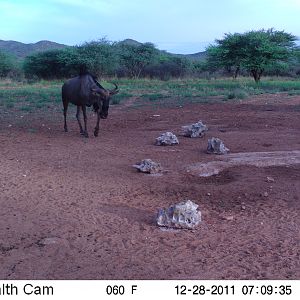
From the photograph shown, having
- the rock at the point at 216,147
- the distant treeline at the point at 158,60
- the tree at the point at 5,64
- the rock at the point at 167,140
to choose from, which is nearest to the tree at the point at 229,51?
the distant treeline at the point at 158,60

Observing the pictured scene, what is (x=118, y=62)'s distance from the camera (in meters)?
47.5

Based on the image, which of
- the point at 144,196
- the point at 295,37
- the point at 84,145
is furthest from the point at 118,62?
the point at 144,196

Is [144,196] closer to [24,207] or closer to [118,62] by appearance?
[24,207]

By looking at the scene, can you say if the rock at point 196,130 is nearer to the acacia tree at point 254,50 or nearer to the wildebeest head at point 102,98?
the wildebeest head at point 102,98

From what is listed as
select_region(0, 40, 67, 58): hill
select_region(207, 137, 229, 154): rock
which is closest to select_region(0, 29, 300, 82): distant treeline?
select_region(207, 137, 229, 154): rock

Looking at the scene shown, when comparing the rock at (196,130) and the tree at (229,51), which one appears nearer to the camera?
the rock at (196,130)

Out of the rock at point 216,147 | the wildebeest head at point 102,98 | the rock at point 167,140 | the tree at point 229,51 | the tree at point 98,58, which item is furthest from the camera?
the tree at point 98,58

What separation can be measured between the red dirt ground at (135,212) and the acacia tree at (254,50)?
26.6 metres

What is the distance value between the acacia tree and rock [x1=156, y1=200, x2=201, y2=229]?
106 feet

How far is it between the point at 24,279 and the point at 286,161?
17.7ft

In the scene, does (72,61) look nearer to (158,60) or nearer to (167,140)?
(158,60)

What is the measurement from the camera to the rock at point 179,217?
18.0 ft
